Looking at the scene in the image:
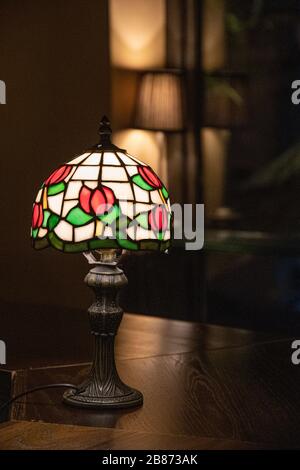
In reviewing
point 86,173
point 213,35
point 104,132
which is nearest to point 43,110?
point 213,35

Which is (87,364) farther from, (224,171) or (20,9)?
(20,9)

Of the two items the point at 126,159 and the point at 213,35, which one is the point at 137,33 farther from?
the point at 126,159

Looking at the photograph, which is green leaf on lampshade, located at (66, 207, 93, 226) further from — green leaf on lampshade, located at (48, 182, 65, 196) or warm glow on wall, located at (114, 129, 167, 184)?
warm glow on wall, located at (114, 129, 167, 184)

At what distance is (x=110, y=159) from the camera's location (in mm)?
1786

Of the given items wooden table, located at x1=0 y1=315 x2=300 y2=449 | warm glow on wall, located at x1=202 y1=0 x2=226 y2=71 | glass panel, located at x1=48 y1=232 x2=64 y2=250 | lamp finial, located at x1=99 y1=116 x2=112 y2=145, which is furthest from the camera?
warm glow on wall, located at x1=202 y1=0 x2=226 y2=71

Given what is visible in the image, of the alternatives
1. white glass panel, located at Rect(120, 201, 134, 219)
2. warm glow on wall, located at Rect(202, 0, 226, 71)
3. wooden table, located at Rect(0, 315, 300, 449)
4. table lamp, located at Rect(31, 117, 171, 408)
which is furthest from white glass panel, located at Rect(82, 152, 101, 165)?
warm glow on wall, located at Rect(202, 0, 226, 71)

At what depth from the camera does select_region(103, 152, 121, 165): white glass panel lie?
1.78m

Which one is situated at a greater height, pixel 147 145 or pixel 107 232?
pixel 147 145

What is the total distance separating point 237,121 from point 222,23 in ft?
1.52

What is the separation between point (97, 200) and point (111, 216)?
40 mm

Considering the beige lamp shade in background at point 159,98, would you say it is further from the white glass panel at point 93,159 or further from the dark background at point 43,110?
the white glass panel at point 93,159

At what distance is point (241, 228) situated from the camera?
14.3 feet
